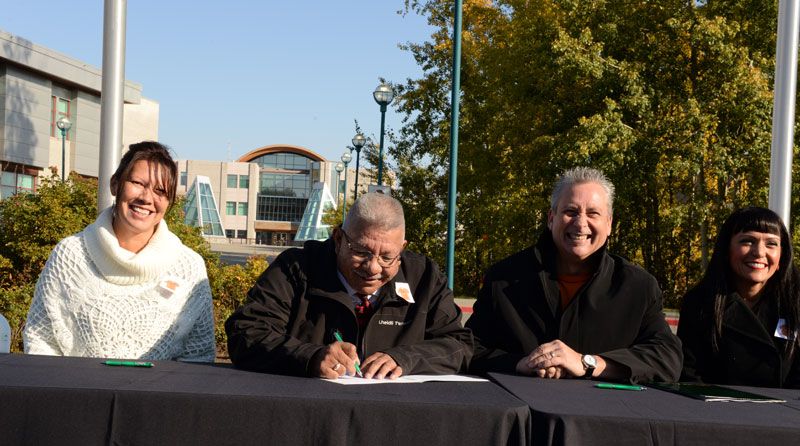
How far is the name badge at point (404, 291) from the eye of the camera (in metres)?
3.72

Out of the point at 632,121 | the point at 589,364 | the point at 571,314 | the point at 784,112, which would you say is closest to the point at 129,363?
the point at 589,364

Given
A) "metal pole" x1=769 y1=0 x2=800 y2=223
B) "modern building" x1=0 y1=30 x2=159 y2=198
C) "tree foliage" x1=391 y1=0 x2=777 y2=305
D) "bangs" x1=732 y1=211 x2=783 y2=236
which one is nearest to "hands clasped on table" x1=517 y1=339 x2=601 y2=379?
"bangs" x1=732 y1=211 x2=783 y2=236

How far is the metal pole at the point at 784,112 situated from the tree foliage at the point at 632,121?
27.1 feet

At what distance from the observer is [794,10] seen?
8125 mm

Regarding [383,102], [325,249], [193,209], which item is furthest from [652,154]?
[193,209]

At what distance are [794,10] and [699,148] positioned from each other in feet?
27.8

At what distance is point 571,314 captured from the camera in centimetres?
398

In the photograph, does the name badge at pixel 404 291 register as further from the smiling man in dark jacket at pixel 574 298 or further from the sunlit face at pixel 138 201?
the sunlit face at pixel 138 201

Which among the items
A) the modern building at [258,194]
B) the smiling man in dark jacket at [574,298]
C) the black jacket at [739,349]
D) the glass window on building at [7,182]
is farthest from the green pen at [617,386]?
the modern building at [258,194]

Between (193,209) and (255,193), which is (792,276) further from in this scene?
(255,193)

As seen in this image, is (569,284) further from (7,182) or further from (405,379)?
(7,182)

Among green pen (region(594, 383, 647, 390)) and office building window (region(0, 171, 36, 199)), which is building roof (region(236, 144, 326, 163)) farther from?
green pen (region(594, 383, 647, 390))

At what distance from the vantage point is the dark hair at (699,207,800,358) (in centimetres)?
416

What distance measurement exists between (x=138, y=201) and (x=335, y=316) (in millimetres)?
1075
